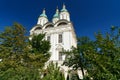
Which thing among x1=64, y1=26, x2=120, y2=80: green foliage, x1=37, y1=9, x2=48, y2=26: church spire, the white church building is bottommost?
x1=64, y1=26, x2=120, y2=80: green foliage

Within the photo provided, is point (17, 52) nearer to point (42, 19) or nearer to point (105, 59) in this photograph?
point (105, 59)

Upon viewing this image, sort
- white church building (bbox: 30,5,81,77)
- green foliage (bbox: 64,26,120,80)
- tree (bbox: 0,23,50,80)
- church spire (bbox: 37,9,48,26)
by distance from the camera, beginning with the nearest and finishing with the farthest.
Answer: green foliage (bbox: 64,26,120,80), tree (bbox: 0,23,50,80), white church building (bbox: 30,5,81,77), church spire (bbox: 37,9,48,26)

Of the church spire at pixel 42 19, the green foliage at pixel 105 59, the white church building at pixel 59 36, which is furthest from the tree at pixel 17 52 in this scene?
the church spire at pixel 42 19

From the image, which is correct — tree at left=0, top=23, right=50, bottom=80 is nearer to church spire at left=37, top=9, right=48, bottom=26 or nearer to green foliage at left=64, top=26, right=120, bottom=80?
green foliage at left=64, top=26, right=120, bottom=80

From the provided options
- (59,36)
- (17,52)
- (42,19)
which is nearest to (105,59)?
(17,52)

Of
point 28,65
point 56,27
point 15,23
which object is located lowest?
point 28,65

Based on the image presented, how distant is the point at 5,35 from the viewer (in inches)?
825

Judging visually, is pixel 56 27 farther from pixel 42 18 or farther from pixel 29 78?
pixel 29 78

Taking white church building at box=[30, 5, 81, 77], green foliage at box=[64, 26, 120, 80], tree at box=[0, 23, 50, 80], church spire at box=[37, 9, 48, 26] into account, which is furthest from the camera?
church spire at box=[37, 9, 48, 26]

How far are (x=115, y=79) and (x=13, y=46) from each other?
13.6m

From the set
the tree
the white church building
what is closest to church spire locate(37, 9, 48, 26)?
the white church building

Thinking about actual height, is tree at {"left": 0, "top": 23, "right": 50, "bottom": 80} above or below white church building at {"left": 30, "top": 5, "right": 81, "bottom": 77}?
below

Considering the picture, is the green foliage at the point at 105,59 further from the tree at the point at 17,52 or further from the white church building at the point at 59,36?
the white church building at the point at 59,36

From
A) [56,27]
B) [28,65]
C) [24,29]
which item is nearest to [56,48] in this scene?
[56,27]
